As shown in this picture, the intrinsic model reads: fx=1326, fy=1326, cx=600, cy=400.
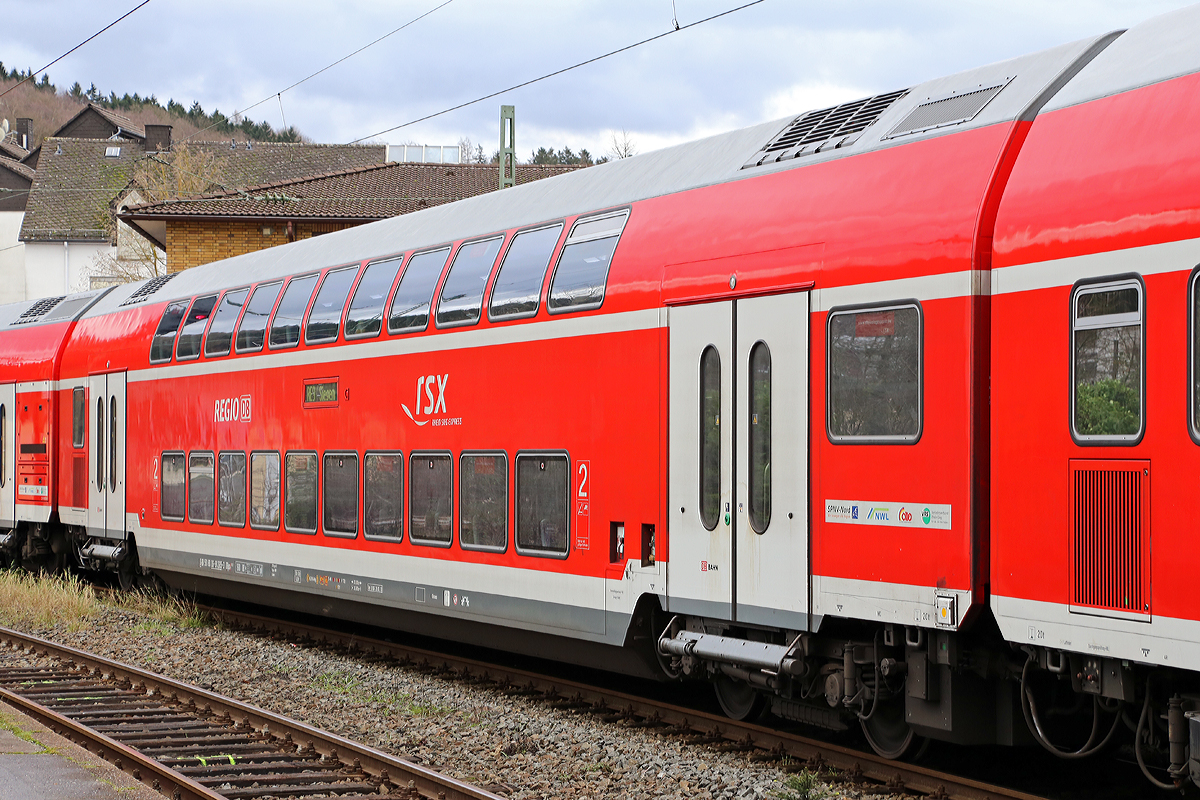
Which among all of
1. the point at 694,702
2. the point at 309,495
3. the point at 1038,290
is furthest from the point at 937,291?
the point at 309,495

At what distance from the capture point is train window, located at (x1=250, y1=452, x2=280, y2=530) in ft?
44.5

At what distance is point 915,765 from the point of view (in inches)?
291

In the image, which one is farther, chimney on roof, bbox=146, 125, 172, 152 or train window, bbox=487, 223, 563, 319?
chimney on roof, bbox=146, 125, 172, 152

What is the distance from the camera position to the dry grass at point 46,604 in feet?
51.6

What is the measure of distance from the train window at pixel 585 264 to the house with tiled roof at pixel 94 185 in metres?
43.8

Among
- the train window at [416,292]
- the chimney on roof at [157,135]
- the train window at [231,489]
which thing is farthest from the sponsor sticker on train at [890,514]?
the chimney on roof at [157,135]

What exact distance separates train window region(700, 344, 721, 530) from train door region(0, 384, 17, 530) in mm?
14601

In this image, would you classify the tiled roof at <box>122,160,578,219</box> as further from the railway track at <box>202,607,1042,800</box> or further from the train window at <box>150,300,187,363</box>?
the railway track at <box>202,607,1042,800</box>

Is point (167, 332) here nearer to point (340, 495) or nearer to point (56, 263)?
point (340, 495)

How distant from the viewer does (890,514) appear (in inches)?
274

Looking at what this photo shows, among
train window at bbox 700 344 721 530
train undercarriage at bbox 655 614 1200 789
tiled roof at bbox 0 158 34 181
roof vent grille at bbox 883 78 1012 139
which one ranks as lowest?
train undercarriage at bbox 655 614 1200 789

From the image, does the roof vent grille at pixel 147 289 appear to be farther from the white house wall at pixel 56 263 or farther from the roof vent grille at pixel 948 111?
the white house wall at pixel 56 263

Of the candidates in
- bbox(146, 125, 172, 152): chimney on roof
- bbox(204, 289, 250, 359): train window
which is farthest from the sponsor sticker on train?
bbox(146, 125, 172, 152): chimney on roof

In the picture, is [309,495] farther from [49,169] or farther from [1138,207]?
[49,169]
